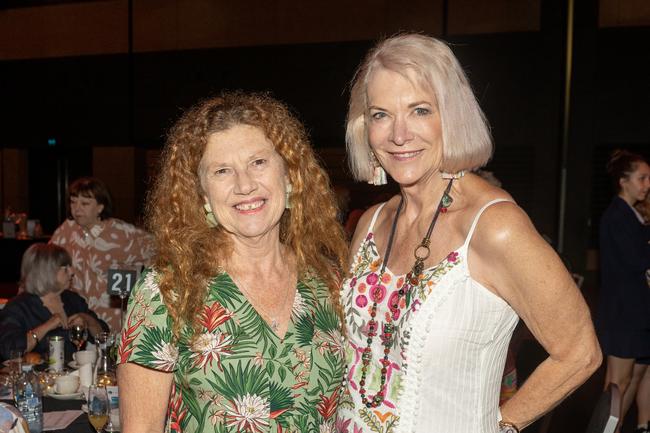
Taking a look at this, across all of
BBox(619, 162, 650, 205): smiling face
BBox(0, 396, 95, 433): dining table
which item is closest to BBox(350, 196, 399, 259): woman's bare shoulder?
BBox(0, 396, 95, 433): dining table

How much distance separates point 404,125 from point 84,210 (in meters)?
4.17

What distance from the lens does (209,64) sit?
1080cm

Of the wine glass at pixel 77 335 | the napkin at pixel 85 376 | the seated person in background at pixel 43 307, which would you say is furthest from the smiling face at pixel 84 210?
the napkin at pixel 85 376

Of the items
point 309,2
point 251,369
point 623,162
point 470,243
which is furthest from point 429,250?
point 309,2

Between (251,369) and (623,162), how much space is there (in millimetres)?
4268

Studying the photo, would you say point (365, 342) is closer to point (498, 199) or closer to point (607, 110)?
point (498, 199)

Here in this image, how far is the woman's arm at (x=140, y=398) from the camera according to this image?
1617 mm

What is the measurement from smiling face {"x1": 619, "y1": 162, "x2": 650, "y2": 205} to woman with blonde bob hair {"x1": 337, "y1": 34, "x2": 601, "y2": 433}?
11.8 ft

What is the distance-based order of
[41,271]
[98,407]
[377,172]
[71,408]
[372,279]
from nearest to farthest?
[372,279] < [377,172] < [98,407] < [71,408] < [41,271]

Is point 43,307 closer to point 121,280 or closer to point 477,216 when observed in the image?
point 121,280

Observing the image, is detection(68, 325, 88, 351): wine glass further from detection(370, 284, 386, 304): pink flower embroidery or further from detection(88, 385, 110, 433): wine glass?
detection(370, 284, 386, 304): pink flower embroidery

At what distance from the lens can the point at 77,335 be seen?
370 cm

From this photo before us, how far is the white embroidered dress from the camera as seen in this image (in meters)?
1.72

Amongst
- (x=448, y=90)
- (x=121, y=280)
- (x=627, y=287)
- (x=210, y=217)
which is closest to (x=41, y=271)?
(x=121, y=280)
